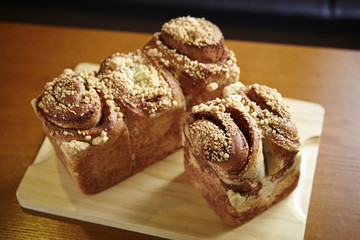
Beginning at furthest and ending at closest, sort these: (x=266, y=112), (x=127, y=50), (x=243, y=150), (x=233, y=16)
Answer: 1. (x=233, y=16)
2. (x=127, y=50)
3. (x=266, y=112)
4. (x=243, y=150)

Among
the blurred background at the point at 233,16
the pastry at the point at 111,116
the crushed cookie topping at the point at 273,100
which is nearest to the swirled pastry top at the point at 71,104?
the pastry at the point at 111,116

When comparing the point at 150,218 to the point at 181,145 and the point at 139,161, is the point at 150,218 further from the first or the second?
the point at 181,145

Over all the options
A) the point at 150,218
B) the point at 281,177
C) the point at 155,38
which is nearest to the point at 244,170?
the point at 281,177

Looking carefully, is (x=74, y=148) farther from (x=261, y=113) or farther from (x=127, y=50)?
(x=127, y=50)

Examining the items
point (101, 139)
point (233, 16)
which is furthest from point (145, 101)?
point (233, 16)

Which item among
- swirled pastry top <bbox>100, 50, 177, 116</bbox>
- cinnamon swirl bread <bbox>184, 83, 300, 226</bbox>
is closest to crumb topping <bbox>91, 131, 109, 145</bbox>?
swirled pastry top <bbox>100, 50, 177, 116</bbox>

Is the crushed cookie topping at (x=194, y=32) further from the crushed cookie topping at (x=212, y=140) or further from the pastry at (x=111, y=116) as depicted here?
the crushed cookie topping at (x=212, y=140)

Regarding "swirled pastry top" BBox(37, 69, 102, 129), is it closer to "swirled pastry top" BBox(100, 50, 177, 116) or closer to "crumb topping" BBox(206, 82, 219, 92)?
"swirled pastry top" BBox(100, 50, 177, 116)
